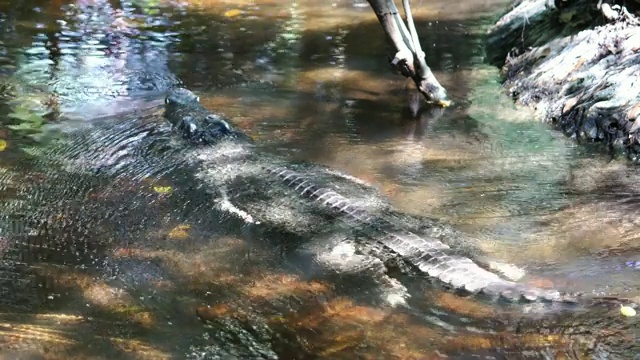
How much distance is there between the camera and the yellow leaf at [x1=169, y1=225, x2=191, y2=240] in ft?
16.4

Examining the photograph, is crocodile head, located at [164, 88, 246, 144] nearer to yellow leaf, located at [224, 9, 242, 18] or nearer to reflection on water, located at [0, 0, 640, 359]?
reflection on water, located at [0, 0, 640, 359]

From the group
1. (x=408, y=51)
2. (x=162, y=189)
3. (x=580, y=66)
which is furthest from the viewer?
(x=408, y=51)

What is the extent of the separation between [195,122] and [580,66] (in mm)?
4877

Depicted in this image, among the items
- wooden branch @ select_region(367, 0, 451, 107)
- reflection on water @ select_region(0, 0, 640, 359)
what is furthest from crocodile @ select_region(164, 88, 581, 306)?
Answer: wooden branch @ select_region(367, 0, 451, 107)

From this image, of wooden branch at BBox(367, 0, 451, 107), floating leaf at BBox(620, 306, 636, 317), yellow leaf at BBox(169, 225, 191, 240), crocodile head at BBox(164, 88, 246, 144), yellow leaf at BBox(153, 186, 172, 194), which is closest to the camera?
floating leaf at BBox(620, 306, 636, 317)

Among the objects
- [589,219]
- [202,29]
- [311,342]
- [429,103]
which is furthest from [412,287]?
[202,29]

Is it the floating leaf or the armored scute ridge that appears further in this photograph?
the armored scute ridge

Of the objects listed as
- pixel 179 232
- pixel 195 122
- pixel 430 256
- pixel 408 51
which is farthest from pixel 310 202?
pixel 408 51

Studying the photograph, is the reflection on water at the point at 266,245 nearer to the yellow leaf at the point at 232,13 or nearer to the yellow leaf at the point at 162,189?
the yellow leaf at the point at 162,189

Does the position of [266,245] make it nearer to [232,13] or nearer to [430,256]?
[430,256]

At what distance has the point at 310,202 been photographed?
5418 mm

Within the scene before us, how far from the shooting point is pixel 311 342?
12.0 feet

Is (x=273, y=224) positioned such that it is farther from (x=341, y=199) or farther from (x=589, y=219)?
(x=589, y=219)

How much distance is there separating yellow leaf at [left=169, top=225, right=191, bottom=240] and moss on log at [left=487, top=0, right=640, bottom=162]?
4356 millimetres
